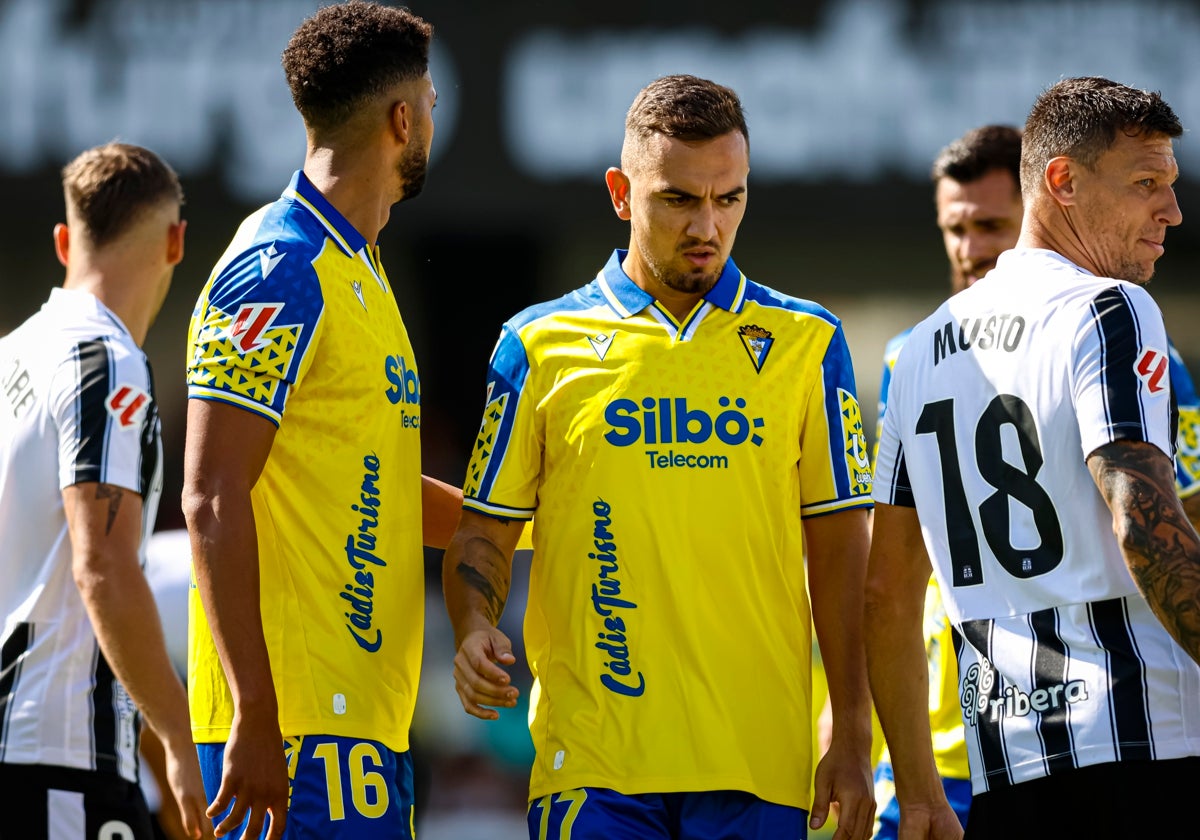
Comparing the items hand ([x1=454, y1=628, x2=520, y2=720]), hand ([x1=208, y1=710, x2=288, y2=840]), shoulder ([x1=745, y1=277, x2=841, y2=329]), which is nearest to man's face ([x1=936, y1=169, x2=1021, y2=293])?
shoulder ([x1=745, y1=277, x2=841, y2=329])

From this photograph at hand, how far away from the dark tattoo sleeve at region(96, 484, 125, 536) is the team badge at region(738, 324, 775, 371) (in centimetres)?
164

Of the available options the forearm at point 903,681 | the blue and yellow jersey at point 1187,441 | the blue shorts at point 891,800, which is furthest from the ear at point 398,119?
the blue and yellow jersey at point 1187,441

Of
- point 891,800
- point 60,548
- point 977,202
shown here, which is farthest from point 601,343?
point 977,202

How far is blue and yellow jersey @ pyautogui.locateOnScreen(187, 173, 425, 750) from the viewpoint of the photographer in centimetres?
368

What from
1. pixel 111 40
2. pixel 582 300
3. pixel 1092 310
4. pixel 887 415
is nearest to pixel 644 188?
pixel 582 300

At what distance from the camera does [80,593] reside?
4344mm

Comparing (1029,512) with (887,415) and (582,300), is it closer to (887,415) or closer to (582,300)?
(887,415)

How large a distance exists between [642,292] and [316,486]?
974mm

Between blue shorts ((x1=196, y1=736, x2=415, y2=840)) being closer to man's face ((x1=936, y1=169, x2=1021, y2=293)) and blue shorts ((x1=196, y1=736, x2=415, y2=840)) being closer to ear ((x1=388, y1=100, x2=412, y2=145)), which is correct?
ear ((x1=388, y1=100, x2=412, y2=145))

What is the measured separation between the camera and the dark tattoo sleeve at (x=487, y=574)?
394cm

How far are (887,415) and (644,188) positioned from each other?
819mm

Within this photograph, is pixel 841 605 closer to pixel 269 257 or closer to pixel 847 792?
pixel 847 792

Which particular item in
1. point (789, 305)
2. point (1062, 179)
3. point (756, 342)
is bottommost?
point (756, 342)

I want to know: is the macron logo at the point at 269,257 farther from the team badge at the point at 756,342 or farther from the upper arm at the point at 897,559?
the upper arm at the point at 897,559
